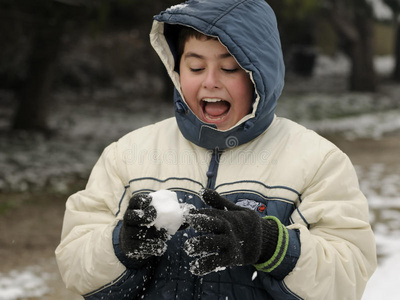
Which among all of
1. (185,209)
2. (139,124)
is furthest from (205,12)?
(139,124)

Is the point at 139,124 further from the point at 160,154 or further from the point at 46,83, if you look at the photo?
the point at 160,154

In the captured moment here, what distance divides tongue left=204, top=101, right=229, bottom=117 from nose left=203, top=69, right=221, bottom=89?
91mm

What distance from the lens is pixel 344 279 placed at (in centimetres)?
185

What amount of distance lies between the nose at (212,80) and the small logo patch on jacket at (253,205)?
401 mm

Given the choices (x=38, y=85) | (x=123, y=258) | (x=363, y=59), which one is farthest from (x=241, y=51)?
(x=363, y=59)

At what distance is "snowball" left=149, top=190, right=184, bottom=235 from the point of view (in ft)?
5.68

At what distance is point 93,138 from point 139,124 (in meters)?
1.36

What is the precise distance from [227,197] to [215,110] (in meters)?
0.32

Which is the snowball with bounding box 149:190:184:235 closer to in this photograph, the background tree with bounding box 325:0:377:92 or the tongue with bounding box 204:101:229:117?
the tongue with bounding box 204:101:229:117

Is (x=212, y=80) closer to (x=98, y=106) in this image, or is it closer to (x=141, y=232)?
(x=141, y=232)

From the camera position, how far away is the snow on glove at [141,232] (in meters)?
1.71

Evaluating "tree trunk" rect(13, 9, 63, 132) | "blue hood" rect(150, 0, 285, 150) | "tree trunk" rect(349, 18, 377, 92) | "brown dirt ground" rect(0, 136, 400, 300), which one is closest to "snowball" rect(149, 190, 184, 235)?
"blue hood" rect(150, 0, 285, 150)

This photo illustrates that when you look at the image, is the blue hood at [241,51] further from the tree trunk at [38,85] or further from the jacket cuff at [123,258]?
the tree trunk at [38,85]

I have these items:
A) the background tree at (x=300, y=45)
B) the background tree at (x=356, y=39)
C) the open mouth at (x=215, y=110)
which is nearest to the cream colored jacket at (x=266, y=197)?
the open mouth at (x=215, y=110)
